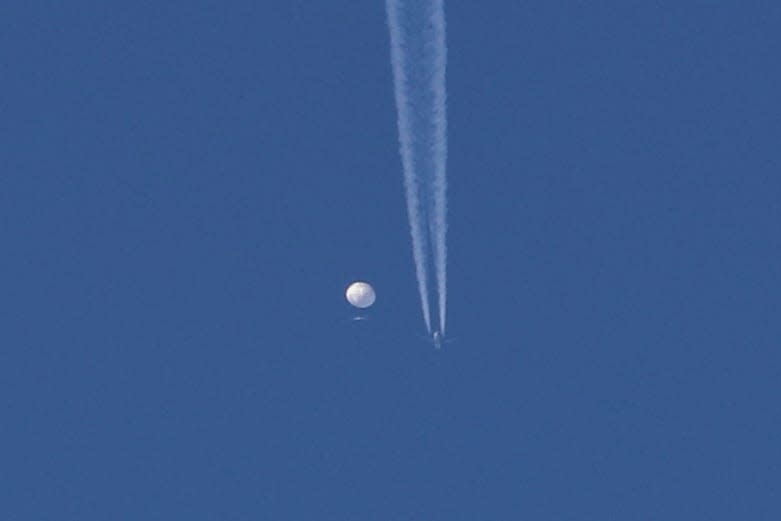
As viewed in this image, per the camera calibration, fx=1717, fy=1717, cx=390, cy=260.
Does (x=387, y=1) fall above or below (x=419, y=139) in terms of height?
above

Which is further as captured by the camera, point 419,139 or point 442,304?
point 442,304

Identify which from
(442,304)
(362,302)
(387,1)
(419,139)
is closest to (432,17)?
(387,1)

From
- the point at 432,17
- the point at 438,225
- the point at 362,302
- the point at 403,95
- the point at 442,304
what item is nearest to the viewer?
the point at 432,17

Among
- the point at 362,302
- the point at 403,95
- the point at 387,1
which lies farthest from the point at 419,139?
the point at 362,302

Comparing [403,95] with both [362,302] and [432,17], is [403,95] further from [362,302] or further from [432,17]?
[362,302]

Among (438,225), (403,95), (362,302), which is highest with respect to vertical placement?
(403,95)

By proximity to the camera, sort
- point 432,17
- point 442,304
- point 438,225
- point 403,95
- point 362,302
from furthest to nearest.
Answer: point 362,302 → point 442,304 → point 438,225 → point 403,95 → point 432,17
